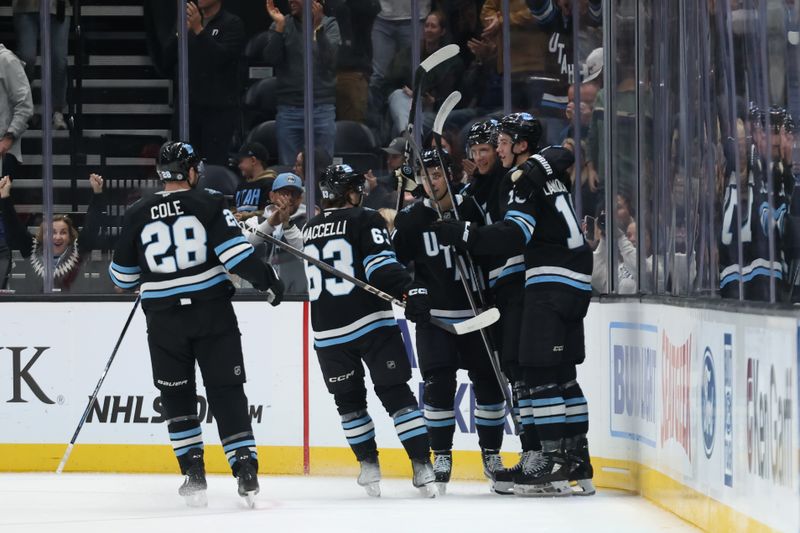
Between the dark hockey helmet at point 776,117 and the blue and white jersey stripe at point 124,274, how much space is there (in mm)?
2583

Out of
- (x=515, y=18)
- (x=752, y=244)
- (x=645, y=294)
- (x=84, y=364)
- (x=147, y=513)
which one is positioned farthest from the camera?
(x=515, y=18)

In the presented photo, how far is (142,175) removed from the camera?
7.98 meters

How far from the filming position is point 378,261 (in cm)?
574

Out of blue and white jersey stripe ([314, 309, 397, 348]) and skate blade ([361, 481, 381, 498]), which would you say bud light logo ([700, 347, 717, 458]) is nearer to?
blue and white jersey stripe ([314, 309, 397, 348])

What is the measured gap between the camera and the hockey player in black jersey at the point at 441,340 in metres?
6.02

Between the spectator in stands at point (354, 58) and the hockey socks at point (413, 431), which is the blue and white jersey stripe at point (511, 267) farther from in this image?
the spectator in stands at point (354, 58)

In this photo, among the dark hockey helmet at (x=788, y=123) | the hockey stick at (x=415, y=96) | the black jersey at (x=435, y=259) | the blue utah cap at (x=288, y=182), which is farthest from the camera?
the blue utah cap at (x=288, y=182)

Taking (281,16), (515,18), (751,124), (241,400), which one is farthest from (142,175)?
(751,124)

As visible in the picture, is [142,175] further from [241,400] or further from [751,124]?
[751,124]

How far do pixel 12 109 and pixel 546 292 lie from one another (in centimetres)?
344

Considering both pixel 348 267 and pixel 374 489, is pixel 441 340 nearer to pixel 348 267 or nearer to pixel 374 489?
pixel 348 267

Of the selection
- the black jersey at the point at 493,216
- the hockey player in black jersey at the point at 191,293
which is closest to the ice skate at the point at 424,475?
the hockey player in black jersey at the point at 191,293

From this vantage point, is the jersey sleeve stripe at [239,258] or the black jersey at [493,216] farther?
the black jersey at [493,216]

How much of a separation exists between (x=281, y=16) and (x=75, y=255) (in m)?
1.64
